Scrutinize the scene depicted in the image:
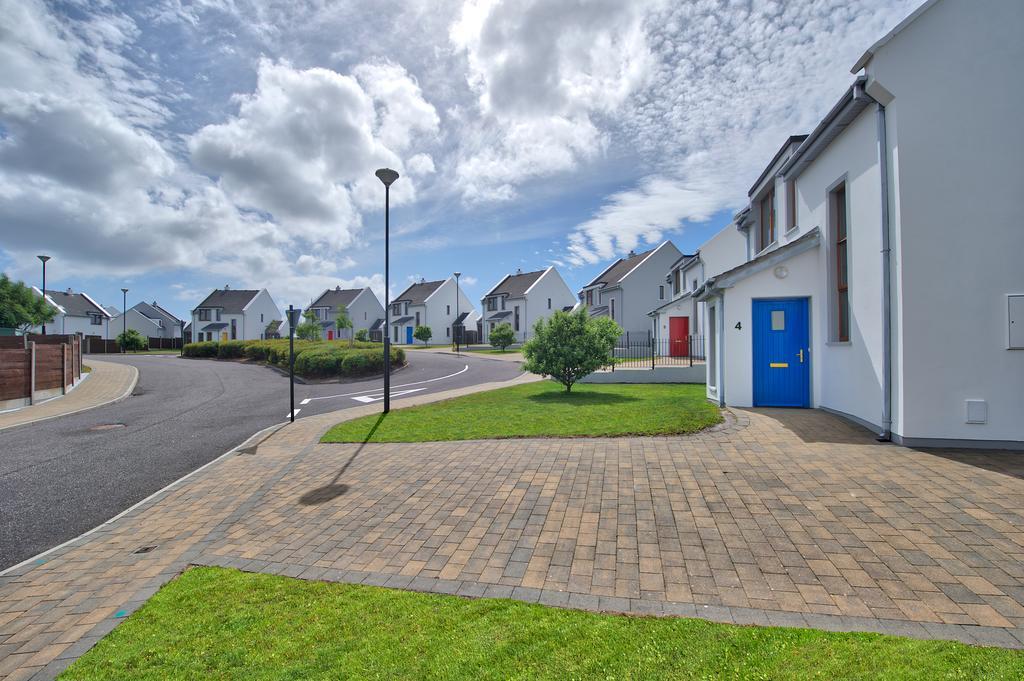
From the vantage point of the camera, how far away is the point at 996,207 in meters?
7.29

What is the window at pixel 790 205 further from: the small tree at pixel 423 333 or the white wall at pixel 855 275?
the small tree at pixel 423 333

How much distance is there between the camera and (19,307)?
3195 cm

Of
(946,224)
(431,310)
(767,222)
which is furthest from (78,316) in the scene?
(946,224)

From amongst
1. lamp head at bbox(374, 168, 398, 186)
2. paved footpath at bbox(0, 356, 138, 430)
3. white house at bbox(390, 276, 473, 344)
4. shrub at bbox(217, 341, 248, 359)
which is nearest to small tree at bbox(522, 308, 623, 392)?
lamp head at bbox(374, 168, 398, 186)

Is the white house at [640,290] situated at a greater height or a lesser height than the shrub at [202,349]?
greater

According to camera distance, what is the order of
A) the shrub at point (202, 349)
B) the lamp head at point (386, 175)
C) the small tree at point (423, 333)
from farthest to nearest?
1. the small tree at point (423, 333)
2. the shrub at point (202, 349)
3. the lamp head at point (386, 175)

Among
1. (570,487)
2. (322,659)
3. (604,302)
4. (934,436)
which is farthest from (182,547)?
(604,302)

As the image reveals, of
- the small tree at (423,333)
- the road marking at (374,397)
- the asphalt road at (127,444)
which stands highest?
the small tree at (423,333)

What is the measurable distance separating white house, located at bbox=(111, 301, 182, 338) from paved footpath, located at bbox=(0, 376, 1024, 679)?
84.5m

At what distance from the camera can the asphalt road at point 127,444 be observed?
20.2 feet

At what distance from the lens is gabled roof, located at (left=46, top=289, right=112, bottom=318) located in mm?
61250

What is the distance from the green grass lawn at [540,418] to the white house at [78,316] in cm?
7131

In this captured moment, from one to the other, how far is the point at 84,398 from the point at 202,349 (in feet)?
81.5

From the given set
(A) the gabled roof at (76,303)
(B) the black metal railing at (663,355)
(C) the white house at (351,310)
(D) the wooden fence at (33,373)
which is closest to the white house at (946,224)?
(B) the black metal railing at (663,355)
